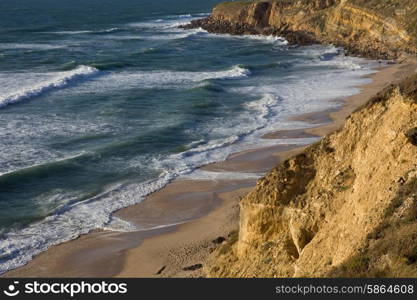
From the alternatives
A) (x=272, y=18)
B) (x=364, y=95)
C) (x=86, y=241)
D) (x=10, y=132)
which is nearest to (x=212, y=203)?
(x=86, y=241)

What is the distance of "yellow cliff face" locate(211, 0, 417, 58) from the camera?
2404 inches

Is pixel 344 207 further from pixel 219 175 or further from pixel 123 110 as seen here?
pixel 123 110

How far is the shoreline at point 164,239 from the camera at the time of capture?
20297mm

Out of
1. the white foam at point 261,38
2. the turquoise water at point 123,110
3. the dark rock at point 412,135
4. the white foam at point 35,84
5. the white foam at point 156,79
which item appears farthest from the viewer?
the white foam at point 261,38

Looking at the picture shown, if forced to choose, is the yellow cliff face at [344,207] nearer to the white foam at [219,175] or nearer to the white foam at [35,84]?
the white foam at [219,175]

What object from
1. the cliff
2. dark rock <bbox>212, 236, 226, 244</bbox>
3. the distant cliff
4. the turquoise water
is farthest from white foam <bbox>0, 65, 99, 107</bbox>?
the cliff

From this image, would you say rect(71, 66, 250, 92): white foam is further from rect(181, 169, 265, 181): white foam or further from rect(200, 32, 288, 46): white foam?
rect(181, 169, 265, 181): white foam

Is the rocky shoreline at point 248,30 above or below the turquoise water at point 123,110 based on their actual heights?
above

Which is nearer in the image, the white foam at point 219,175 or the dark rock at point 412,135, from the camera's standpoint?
the dark rock at point 412,135

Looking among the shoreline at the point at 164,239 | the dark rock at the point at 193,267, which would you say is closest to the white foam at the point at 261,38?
the shoreline at the point at 164,239

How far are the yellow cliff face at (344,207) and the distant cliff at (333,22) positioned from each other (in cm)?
4612

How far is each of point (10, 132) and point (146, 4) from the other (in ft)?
365

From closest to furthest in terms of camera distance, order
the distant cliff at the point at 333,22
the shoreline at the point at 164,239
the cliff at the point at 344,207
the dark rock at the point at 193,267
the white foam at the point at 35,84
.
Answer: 1. the cliff at the point at 344,207
2. the dark rock at the point at 193,267
3. the shoreline at the point at 164,239
4. the white foam at the point at 35,84
5. the distant cliff at the point at 333,22

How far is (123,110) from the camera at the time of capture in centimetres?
4062
